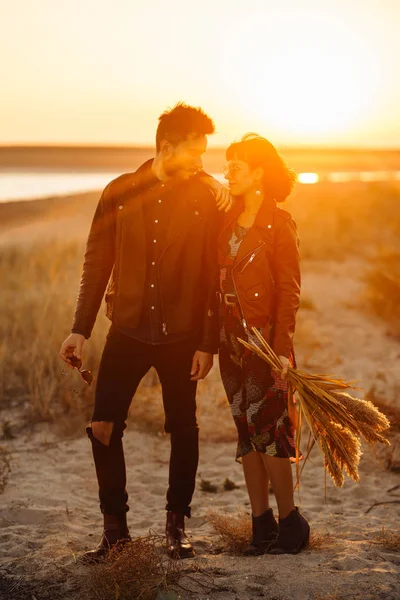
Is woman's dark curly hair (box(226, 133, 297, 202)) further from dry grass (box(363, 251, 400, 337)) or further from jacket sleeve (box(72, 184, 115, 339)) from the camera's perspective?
dry grass (box(363, 251, 400, 337))

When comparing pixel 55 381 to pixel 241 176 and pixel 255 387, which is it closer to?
pixel 255 387

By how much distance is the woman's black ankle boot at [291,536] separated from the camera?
3.78m

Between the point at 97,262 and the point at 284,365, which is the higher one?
the point at 97,262

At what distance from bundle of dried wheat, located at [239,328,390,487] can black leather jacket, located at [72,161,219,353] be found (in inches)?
11.6

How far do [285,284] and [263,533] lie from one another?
1.26 meters

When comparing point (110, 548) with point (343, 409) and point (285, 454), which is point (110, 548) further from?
point (343, 409)

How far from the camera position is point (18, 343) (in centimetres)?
754

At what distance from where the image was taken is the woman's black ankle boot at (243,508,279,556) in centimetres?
386

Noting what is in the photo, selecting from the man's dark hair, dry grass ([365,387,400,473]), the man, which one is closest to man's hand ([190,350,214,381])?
the man

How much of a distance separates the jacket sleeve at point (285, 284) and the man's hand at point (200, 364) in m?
0.32

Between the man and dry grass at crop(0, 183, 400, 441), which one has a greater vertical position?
the man

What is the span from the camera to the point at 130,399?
12.2 ft

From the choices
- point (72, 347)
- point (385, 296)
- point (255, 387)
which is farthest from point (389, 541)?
point (385, 296)

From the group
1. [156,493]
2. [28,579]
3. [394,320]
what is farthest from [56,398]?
[394,320]
